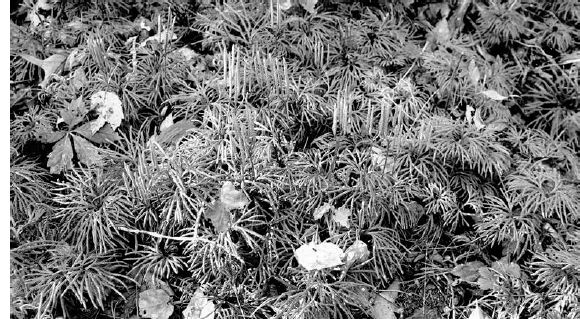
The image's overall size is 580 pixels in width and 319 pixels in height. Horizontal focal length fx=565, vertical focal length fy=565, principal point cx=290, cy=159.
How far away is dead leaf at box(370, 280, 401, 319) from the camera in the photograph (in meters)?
2.17

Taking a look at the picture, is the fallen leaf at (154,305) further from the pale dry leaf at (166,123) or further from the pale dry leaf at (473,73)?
the pale dry leaf at (473,73)

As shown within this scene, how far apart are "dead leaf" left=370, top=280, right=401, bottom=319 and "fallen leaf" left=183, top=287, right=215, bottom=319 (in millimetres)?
611

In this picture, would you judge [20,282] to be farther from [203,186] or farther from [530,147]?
[530,147]

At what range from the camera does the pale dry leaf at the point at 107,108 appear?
2502 millimetres

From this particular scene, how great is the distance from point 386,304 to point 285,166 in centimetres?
68

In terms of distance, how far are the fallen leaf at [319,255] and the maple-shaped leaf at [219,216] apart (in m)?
0.28

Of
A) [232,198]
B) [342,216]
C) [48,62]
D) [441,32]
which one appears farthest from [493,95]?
[48,62]

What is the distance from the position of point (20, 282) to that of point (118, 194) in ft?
1.53

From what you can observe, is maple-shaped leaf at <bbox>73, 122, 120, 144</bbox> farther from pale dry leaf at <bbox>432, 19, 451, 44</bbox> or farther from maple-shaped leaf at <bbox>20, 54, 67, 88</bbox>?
pale dry leaf at <bbox>432, 19, 451, 44</bbox>

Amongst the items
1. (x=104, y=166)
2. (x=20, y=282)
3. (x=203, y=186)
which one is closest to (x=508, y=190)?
(x=203, y=186)

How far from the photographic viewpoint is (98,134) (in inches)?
97.3

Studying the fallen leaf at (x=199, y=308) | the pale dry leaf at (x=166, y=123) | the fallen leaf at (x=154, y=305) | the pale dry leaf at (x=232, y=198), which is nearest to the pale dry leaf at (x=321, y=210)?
the pale dry leaf at (x=232, y=198)

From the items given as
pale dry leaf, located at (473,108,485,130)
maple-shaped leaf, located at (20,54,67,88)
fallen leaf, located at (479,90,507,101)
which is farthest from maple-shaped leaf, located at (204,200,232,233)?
fallen leaf, located at (479,90,507,101)

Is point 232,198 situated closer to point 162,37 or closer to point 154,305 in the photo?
point 154,305
